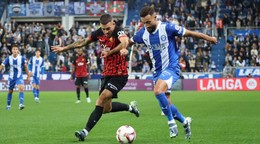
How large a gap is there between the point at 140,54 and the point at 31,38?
874 centimetres

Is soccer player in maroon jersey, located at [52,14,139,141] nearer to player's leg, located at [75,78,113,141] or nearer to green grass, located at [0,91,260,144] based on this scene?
player's leg, located at [75,78,113,141]

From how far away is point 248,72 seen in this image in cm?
3784

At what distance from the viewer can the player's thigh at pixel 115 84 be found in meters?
11.4

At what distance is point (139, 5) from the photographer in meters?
49.5

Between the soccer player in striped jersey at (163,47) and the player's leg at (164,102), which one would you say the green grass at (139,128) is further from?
the soccer player in striped jersey at (163,47)

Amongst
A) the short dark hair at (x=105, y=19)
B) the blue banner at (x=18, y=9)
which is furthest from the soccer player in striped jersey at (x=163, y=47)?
the blue banner at (x=18, y=9)

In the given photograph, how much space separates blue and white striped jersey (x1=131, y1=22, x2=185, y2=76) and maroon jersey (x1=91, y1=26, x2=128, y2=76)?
747 millimetres

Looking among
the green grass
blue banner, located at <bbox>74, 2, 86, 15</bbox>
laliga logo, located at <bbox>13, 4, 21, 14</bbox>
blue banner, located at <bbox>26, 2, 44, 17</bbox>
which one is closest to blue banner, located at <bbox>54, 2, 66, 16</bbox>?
blue banner, located at <bbox>74, 2, 86, 15</bbox>

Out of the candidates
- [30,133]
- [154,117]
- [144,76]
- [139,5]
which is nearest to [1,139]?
[30,133]

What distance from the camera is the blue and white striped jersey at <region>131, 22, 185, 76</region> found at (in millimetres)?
10617

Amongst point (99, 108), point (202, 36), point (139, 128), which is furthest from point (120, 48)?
point (139, 128)

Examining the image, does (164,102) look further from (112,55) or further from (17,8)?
(17,8)

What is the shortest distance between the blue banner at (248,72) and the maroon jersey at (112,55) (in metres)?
27.1

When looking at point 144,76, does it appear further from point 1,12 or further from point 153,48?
point 153,48
